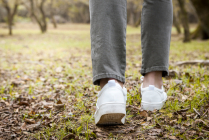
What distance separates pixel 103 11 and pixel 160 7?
1.53ft

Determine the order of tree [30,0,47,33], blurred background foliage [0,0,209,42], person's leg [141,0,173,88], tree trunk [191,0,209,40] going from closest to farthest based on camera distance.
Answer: person's leg [141,0,173,88]
tree trunk [191,0,209,40]
blurred background foliage [0,0,209,42]
tree [30,0,47,33]

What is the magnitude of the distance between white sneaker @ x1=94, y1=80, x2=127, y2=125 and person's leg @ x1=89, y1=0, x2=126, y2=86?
0.20 ft

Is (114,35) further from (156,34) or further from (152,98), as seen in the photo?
(152,98)

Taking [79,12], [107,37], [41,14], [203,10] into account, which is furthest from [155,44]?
[79,12]

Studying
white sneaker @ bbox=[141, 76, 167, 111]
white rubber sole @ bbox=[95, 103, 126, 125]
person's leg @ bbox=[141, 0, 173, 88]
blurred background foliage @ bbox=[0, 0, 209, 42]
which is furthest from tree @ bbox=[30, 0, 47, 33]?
white rubber sole @ bbox=[95, 103, 126, 125]

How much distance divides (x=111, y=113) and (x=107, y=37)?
A: 49 centimetres

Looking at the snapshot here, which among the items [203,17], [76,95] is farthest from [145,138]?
[203,17]

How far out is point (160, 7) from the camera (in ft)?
4.55

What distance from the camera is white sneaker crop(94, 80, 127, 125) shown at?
1159mm

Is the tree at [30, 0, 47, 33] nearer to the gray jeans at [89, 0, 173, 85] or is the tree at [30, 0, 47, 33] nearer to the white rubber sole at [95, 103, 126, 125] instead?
the gray jeans at [89, 0, 173, 85]

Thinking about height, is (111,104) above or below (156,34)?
below

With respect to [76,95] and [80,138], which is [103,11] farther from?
[76,95]

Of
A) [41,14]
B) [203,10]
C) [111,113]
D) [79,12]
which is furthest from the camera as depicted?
[79,12]

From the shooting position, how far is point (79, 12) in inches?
1671
